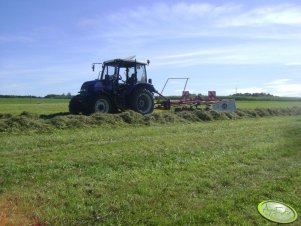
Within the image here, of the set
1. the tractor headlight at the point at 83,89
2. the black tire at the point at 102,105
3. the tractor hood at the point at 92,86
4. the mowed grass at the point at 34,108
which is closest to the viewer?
the black tire at the point at 102,105

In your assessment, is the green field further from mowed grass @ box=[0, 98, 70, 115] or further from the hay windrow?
mowed grass @ box=[0, 98, 70, 115]

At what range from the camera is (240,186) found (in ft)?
25.5

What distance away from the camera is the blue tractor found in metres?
18.6

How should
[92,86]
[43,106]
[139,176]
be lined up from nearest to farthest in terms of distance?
[139,176] < [92,86] < [43,106]

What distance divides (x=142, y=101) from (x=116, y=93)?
1.46m

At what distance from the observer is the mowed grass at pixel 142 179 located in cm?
617

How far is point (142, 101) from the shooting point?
20078 mm

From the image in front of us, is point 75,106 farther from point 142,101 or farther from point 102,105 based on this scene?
point 142,101

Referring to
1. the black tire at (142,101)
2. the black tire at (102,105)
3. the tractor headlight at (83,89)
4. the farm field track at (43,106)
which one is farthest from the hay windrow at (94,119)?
the farm field track at (43,106)

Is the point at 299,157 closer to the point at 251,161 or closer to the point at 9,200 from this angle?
the point at 251,161

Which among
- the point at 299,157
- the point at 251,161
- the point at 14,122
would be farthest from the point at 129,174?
the point at 14,122

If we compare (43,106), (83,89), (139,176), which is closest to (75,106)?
(83,89)

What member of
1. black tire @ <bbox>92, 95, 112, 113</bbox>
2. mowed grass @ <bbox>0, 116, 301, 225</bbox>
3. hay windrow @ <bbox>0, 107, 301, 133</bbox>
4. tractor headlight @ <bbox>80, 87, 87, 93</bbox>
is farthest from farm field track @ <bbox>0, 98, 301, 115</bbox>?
mowed grass @ <bbox>0, 116, 301, 225</bbox>

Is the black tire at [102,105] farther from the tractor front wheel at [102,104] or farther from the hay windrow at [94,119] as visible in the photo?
the hay windrow at [94,119]
